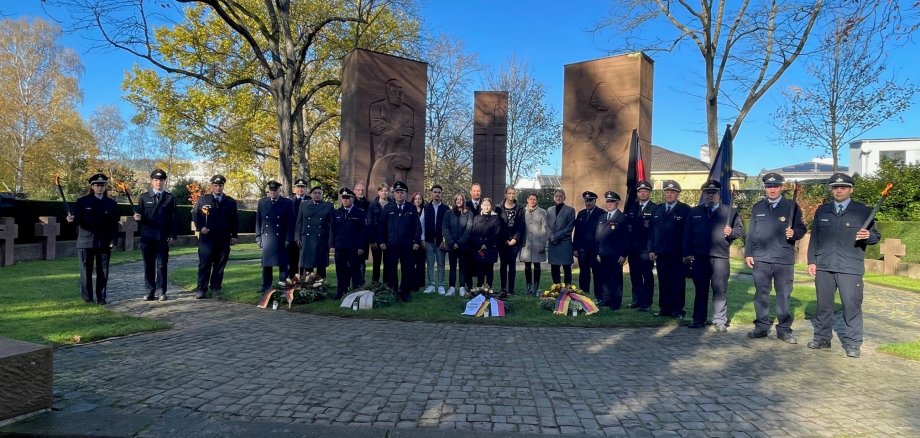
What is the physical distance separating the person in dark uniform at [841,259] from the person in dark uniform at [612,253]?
2.71 metres

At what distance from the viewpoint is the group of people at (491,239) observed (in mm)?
7094

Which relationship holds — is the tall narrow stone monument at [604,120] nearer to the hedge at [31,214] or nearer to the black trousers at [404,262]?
the black trousers at [404,262]

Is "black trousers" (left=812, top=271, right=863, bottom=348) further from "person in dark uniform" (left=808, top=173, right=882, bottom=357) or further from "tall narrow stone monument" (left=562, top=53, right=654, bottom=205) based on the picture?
"tall narrow stone monument" (left=562, top=53, right=654, bottom=205)

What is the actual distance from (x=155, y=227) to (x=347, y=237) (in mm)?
3208

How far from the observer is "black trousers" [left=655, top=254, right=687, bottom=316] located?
802cm

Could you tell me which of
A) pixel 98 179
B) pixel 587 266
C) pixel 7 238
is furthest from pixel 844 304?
pixel 7 238

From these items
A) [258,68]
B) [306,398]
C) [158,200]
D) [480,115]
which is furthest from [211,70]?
[306,398]

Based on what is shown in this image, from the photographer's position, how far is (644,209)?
8.81 meters

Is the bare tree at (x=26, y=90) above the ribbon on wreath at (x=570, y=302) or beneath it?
above

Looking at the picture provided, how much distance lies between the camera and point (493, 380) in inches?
189

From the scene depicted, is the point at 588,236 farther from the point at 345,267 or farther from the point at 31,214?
the point at 31,214

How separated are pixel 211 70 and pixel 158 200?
57.1 ft

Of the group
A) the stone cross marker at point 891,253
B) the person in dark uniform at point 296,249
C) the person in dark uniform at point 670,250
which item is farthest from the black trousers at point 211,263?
the stone cross marker at point 891,253

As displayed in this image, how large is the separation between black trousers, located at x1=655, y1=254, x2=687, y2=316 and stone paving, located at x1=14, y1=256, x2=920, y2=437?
92 centimetres
